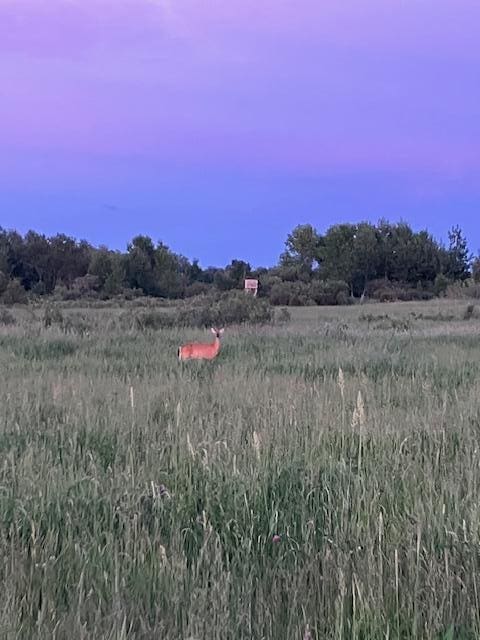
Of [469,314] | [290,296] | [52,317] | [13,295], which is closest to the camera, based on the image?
[52,317]

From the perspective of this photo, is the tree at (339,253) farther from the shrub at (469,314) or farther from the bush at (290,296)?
the shrub at (469,314)

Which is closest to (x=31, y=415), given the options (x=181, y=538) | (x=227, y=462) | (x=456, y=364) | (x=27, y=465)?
(x=27, y=465)

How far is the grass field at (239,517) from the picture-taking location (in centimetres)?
251

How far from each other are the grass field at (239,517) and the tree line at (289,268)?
3725cm

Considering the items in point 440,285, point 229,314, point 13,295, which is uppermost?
point 440,285

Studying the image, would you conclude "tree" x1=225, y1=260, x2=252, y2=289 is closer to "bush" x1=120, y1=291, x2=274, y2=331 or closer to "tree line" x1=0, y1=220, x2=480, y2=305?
"tree line" x1=0, y1=220, x2=480, y2=305

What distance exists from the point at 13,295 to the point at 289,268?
32.9 meters

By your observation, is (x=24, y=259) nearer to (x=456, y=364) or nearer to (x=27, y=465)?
(x=456, y=364)

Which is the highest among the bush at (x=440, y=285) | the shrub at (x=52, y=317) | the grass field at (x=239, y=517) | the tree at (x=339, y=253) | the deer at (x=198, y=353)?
the tree at (x=339, y=253)

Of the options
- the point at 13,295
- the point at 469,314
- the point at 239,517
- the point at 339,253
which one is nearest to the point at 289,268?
the point at 339,253

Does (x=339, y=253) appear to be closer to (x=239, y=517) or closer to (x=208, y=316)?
(x=208, y=316)

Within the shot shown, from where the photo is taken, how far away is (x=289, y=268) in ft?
219

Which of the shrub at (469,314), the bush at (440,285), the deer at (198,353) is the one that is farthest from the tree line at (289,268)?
the deer at (198,353)

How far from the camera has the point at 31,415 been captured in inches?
227
